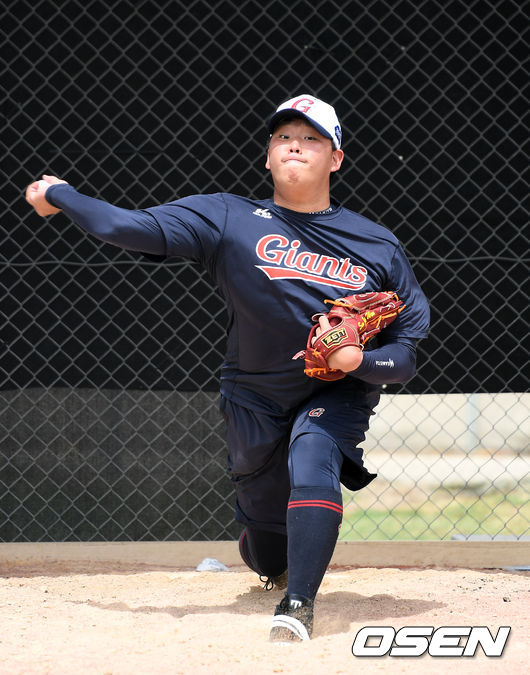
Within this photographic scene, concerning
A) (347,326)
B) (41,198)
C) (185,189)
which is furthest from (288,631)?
(185,189)

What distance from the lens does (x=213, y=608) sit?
118 inches

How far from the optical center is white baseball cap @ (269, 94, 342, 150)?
283cm

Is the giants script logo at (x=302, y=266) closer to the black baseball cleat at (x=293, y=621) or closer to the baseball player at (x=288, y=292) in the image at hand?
the baseball player at (x=288, y=292)

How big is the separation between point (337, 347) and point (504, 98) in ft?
6.94

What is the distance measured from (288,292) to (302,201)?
34cm

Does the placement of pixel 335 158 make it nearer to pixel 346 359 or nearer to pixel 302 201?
pixel 302 201

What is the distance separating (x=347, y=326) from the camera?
258 cm

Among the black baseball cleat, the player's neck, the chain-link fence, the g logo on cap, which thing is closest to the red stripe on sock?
the black baseball cleat

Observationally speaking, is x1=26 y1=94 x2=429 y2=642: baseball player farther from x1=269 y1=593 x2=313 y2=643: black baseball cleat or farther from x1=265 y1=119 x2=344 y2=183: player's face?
x1=269 y1=593 x2=313 y2=643: black baseball cleat

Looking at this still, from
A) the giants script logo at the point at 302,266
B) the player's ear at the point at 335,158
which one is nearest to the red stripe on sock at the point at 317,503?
the giants script logo at the point at 302,266

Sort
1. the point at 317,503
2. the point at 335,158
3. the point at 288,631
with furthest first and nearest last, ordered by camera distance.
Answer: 1. the point at 335,158
2. the point at 317,503
3. the point at 288,631

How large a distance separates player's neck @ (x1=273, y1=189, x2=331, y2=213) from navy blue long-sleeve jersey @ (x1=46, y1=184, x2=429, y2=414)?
3 cm

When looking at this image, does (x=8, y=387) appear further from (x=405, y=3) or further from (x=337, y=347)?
(x=405, y=3)

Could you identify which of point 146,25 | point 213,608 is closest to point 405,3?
point 146,25
